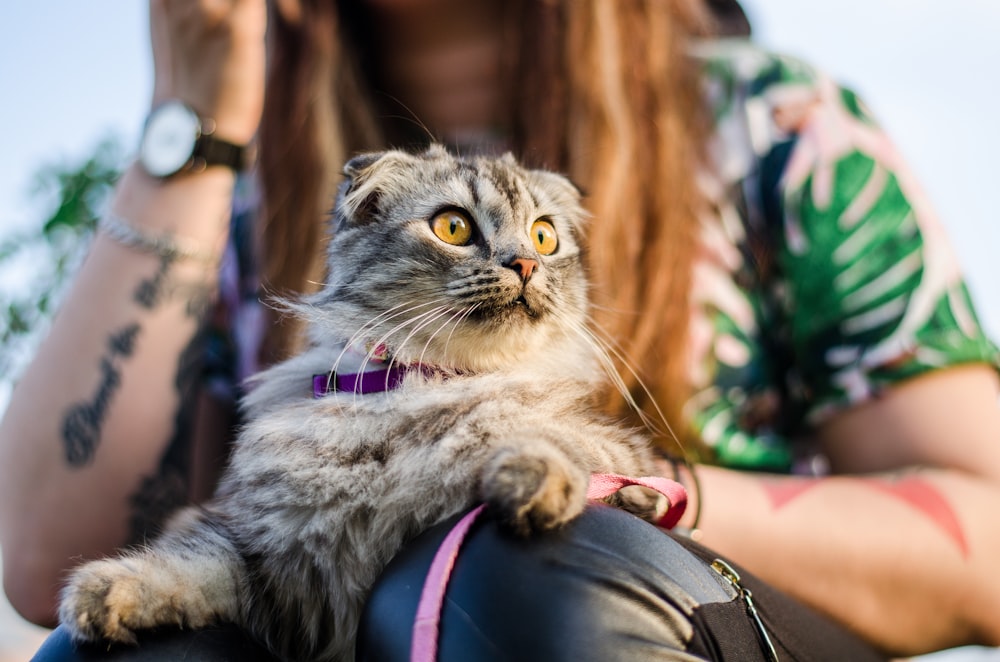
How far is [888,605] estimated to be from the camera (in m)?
1.58

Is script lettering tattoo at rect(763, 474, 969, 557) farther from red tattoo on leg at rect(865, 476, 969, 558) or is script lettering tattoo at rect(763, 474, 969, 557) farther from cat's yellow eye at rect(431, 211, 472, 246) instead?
cat's yellow eye at rect(431, 211, 472, 246)

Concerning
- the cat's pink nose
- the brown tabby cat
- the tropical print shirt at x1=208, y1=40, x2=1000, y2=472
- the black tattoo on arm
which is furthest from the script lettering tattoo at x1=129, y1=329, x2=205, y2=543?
the cat's pink nose

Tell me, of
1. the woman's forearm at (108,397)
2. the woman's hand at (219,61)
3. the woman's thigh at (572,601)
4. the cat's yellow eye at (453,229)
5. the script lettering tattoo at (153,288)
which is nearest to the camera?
the woman's thigh at (572,601)

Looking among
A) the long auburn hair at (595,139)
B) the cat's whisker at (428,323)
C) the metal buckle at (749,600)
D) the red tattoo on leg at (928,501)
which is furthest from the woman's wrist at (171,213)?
the red tattoo on leg at (928,501)

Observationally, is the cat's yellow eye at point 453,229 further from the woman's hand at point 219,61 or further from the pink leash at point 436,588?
the woman's hand at point 219,61

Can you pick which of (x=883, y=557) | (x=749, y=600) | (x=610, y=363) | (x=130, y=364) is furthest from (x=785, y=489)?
(x=130, y=364)

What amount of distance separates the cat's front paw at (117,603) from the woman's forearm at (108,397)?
2.62 ft

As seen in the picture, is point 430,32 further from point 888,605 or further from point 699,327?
point 888,605

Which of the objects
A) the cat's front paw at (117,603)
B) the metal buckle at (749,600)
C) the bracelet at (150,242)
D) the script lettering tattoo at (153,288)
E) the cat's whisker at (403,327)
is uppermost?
the bracelet at (150,242)

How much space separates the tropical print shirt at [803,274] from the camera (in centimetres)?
185

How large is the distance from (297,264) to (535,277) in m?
1.25

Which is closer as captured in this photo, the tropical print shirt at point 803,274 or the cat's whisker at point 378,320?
the cat's whisker at point 378,320

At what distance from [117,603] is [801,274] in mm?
1835

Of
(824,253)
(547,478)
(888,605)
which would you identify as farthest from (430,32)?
(888,605)
